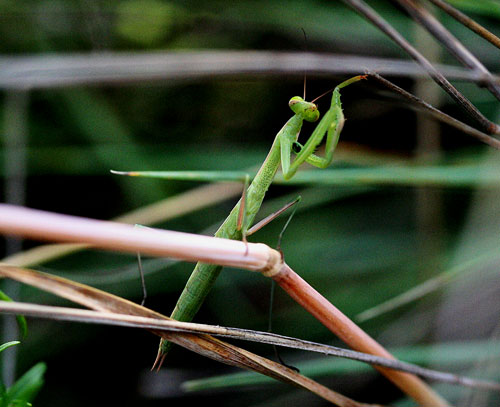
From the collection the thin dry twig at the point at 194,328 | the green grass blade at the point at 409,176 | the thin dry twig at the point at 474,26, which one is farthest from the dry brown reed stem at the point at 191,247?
the thin dry twig at the point at 474,26

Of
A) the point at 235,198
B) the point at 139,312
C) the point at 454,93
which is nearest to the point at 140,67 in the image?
the point at 235,198

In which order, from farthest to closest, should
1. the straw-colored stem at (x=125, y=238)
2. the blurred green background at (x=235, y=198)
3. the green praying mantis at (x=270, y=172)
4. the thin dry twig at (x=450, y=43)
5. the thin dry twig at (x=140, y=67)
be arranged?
1. the blurred green background at (x=235, y=198)
2. the thin dry twig at (x=140, y=67)
3. the green praying mantis at (x=270, y=172)
4. the thin dry twig at (x=450, y=43)
5. the straw-colored stem at (x=125, y=238)

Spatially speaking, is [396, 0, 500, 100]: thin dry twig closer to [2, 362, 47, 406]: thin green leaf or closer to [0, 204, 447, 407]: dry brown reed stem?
[0, 204, 447, 407]: dry brown reed stem

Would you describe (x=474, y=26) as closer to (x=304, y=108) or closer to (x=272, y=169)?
(x=304, y=108)

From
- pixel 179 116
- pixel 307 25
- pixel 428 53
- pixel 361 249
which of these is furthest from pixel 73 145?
pixel 428 53

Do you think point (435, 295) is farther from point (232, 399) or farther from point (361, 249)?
point (232, 399)

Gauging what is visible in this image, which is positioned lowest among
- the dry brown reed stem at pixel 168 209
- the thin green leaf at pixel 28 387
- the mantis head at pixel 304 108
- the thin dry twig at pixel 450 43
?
the thin green leaf at pixel 28 387

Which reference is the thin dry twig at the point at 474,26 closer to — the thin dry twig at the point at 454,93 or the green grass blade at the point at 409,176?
the thin dry twig at the point at 454,93

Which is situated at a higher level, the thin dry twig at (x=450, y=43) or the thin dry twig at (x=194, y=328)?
the thin dry twig at (x=450, y=43)
